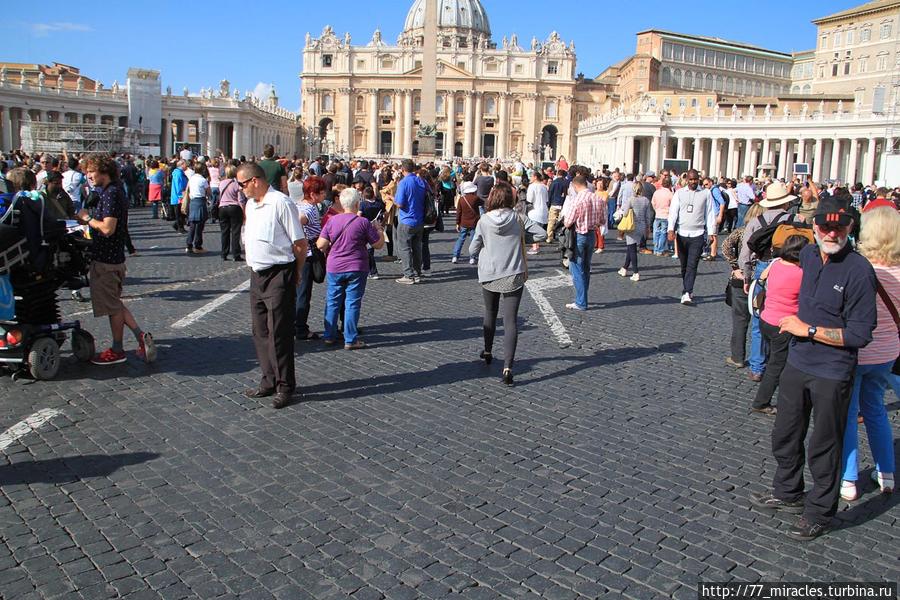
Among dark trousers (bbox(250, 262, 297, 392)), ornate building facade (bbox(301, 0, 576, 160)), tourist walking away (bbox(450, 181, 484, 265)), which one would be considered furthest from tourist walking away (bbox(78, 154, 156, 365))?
ornate building facade (bbox(301, 0, 576, 160))

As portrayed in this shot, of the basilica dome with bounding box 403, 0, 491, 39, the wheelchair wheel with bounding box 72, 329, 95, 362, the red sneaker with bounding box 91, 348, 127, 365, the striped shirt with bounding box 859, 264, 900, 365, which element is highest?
the basilica dome with bounding box 403, 0, 491, 39

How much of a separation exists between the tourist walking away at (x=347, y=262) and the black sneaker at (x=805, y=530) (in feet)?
14.5

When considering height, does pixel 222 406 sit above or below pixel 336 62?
below

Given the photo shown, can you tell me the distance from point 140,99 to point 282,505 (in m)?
54.3

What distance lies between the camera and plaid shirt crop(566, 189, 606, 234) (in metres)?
9.55

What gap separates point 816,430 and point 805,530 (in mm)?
510

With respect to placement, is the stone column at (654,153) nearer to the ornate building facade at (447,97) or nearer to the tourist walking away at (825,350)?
the ornate building facade at (447,97)

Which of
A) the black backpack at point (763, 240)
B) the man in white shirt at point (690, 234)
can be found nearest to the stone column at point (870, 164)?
the man in white shirt at point (690, 234)

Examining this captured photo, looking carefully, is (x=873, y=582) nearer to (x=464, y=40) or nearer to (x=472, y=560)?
(x=472, y=560)

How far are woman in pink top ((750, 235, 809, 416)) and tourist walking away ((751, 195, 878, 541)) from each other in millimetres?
1220

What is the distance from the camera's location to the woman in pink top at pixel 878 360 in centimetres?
413

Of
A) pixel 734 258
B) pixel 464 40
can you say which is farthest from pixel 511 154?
pixel 734 258

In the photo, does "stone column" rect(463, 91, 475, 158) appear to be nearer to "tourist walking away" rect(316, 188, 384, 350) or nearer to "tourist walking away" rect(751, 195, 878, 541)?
"tourist walking away" rect(316, 188, 384, 350)

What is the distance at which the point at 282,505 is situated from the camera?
4.04 m
